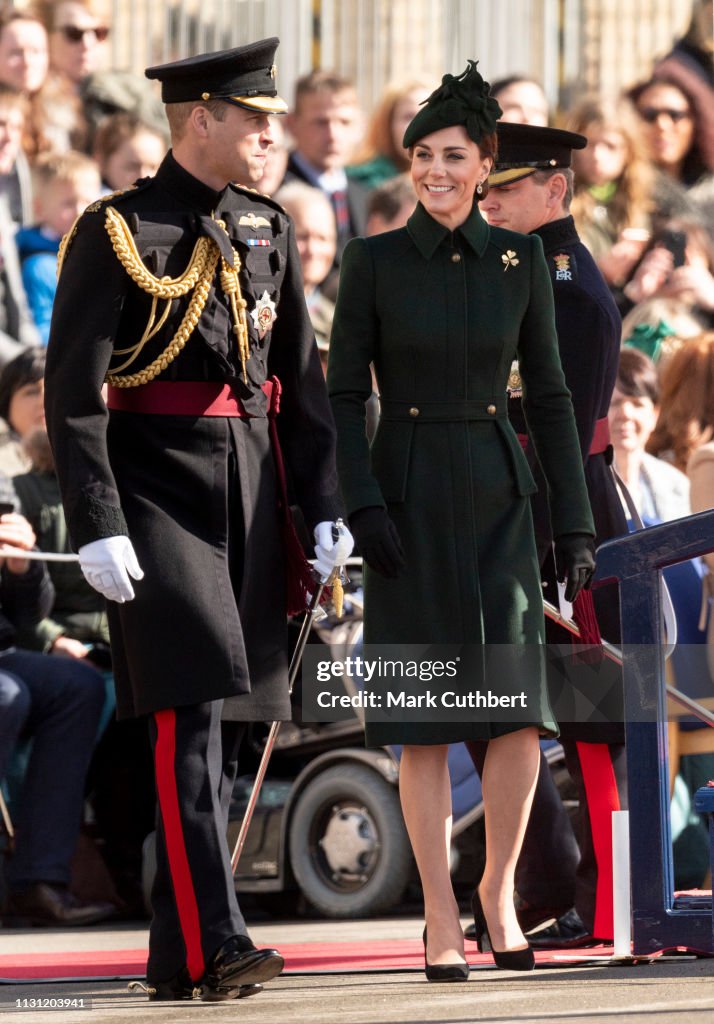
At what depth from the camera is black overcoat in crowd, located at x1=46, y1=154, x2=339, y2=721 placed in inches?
158

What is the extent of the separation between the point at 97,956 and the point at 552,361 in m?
1.82

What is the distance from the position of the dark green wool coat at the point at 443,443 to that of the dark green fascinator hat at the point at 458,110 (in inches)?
6.4

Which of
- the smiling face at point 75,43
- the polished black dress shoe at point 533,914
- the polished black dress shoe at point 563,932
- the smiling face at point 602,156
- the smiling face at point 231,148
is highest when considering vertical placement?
the smiling face at point 75,43

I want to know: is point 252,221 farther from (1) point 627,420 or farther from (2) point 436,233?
(1) point 627,420

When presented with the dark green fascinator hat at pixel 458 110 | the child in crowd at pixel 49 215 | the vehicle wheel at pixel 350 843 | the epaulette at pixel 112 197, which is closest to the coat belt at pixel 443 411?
the dark green fascinator hat at pixel 458 110

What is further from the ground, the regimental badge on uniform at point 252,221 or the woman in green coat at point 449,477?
the regimental badge on uniform at point 252,221

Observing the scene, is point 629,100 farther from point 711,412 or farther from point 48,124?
point 48,124

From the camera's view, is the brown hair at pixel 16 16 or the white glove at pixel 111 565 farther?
the brown hair at pixel 16 16

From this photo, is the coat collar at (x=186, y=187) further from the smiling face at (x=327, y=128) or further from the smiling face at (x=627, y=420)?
the smiling face at (x=327, y=128)

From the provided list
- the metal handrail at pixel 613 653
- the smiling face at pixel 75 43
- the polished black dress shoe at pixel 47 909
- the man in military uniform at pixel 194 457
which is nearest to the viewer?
the man in military uniform at pixel 194 457

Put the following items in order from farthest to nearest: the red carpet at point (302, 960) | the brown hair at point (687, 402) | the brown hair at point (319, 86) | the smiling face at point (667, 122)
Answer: the smiling face at point (667, 122), the brown hair at point (319, 86), the brown hair at point (687, 402), the red carpet at point (302, 960)

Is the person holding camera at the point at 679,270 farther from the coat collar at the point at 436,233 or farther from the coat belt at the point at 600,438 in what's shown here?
the coat collar at the point at 436,233

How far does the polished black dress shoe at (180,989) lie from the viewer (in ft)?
12.9

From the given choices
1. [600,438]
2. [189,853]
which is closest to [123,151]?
[600,438]
